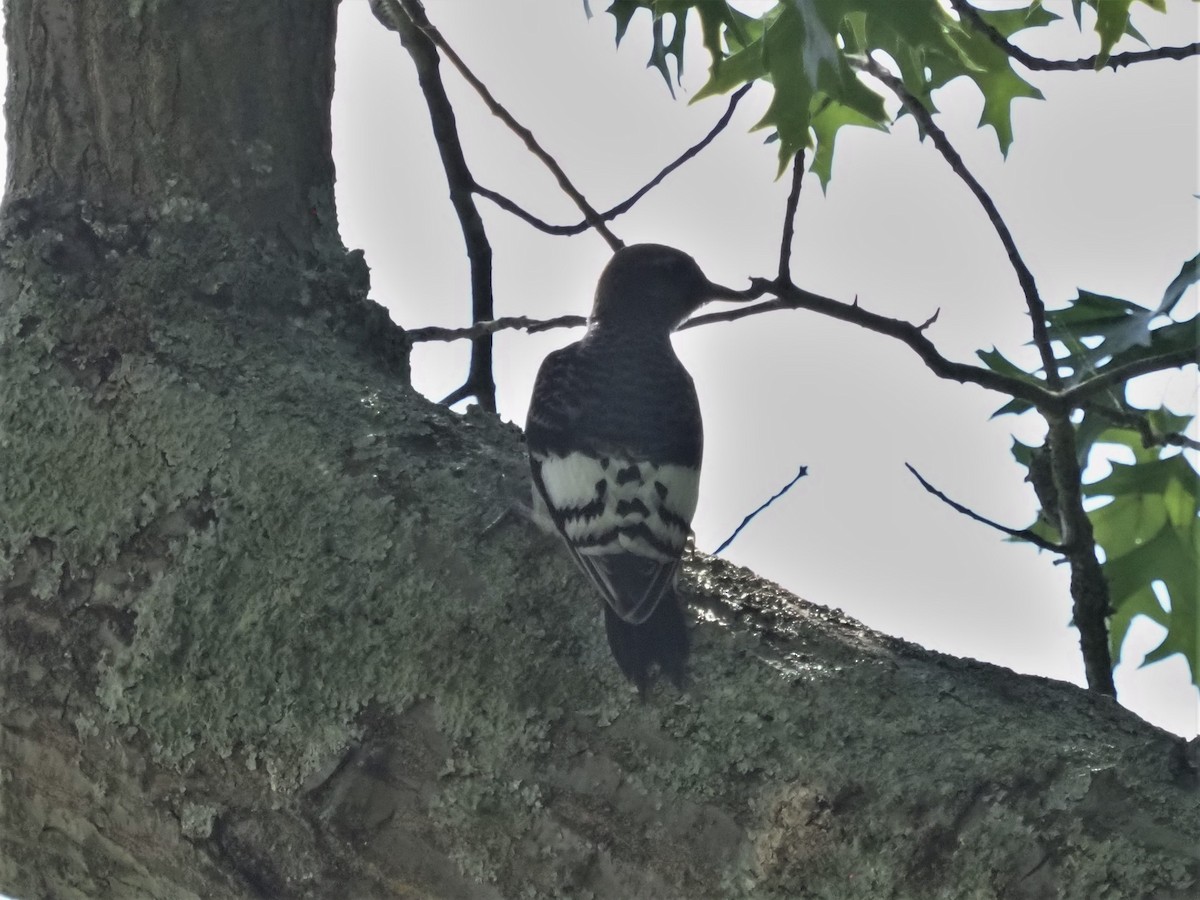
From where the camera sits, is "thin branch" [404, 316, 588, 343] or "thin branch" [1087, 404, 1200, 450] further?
"thin branch" [404, 316, 588, 343]

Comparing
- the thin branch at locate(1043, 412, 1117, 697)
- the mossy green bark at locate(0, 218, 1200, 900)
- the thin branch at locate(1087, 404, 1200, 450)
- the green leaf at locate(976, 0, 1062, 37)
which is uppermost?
the green leaf at locate(976, 0, 1062, 37)

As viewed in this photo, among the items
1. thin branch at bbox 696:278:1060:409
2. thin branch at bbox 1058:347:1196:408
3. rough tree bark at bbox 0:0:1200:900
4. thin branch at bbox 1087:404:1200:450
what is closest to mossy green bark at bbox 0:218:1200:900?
rough tree bark at bbox 0:0:1200:900

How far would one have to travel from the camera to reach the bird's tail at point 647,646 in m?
1.81

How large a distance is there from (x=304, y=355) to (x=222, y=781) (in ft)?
2.86

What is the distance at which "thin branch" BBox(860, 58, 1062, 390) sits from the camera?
2639 millimetres

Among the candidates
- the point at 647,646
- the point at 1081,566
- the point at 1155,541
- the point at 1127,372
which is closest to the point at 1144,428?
the point at 1127,372

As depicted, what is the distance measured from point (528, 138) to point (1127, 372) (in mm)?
1549

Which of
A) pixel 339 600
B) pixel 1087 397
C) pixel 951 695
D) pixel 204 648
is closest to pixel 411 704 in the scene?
pixel 339 600

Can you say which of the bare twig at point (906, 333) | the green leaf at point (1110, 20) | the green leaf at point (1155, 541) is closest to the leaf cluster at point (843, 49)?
the green leaf at point (1110, 20)

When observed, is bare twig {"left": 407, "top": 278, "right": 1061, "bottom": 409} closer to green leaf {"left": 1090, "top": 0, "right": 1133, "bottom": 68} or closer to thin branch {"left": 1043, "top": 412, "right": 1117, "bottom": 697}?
thin branch {"left": 1043, "top": 412, "right": 1117, "bottom": 697}

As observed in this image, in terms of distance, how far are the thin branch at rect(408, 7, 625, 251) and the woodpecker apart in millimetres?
308

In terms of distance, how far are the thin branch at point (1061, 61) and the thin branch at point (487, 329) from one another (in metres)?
1.09

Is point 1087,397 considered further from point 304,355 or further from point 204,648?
point 204,648

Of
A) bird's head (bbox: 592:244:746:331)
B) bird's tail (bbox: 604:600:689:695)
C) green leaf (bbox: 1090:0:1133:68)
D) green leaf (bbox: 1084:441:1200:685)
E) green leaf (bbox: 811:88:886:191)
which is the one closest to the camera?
A: bird's tail (bbox: 604:600:689:695)
